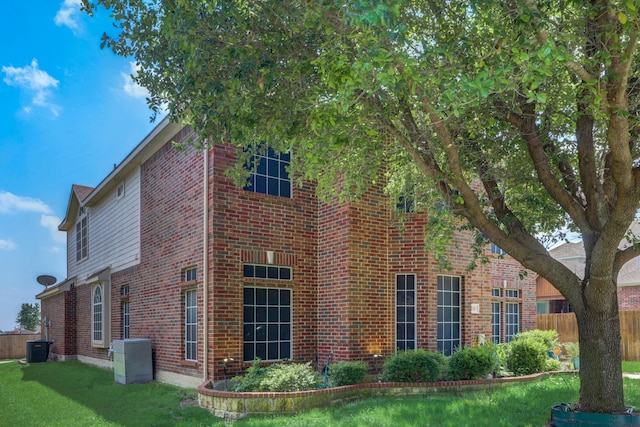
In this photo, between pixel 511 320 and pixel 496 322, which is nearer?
pixel 496 322

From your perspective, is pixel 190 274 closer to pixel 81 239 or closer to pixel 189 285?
pixel 189 285

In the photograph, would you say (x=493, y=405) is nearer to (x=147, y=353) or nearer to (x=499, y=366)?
(x=499, y=366)

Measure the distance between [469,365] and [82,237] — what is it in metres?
18.0

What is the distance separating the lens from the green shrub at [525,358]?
1161cm

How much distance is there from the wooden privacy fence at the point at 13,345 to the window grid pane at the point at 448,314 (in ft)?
81.1

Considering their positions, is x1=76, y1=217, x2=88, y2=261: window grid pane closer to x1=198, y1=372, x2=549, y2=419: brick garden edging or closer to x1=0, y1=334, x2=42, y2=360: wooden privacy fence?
x1=0, y1=334, x2=42, y2=360: wooden privacy fence

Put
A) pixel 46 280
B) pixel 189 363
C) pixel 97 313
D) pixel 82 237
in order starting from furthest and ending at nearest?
pixel 46 280, pixel 82 237, pixel 97 313, pixel 189 363

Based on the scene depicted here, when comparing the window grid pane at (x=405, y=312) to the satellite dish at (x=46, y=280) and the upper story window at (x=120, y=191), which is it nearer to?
the upper story window at (x=120, y=191)

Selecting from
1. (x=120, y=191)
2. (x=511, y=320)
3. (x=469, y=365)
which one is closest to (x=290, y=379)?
(x=469, y=365)

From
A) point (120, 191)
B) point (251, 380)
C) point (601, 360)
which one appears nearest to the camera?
point (601, 360)

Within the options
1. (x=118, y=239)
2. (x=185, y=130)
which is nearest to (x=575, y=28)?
(x=185, y=130)

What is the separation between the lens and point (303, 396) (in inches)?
353

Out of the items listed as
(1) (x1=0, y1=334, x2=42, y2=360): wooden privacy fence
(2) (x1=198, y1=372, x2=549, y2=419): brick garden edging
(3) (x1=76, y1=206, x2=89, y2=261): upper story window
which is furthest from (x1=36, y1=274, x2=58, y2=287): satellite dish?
(2) (x1=198, y1=372, x2=549, y2=419): brick garden edging

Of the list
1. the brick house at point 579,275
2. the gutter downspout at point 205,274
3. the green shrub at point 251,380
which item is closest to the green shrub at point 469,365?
the green shrub at point 251,380
